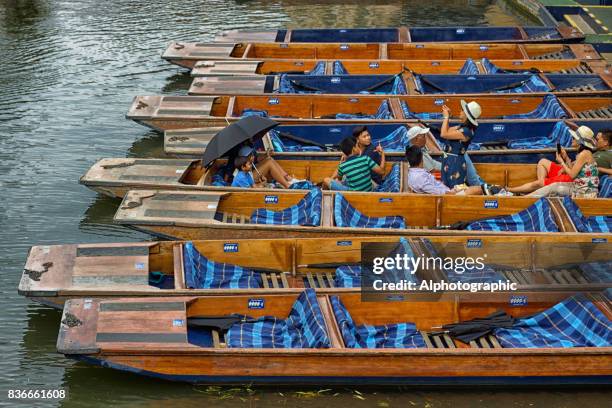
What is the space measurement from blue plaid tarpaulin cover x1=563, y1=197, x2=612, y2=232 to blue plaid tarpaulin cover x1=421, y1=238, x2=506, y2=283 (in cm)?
129

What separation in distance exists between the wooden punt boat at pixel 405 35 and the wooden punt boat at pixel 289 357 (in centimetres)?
1028

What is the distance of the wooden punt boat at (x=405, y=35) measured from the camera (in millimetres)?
17984

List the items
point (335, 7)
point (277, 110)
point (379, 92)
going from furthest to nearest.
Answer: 1. point (335, 7)
2. point (379, 92)
3. point (277, 110)

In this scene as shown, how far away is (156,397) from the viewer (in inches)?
→ 334

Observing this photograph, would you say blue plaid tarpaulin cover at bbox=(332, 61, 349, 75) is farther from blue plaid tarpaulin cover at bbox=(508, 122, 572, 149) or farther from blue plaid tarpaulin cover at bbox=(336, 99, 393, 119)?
blue plaid tarpaulin cover at bbox=(508, 122, 572, 149)

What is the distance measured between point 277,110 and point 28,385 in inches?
266

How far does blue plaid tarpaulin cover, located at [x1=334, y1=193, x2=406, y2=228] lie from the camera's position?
34.4 feet

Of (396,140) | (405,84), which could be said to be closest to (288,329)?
(396,140)

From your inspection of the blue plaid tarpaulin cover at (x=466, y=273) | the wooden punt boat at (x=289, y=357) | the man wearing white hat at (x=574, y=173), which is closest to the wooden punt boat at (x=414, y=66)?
the man wearing white hat at (x=574, y=173)

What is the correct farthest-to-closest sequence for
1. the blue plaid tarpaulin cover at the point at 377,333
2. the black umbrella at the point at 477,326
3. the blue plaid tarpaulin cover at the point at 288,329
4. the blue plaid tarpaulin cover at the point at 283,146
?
the blue plaid tarpaulin cover at the point at 283,146 → the black umbrella at the point at 477,326 → the blue plaid tarpaulin cover at the point at 377,333 → the blue plaid tarpaulin cover at the point at 288,329

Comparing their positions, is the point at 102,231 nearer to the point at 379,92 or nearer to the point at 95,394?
the point at 95,394

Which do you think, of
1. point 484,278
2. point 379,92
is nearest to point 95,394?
point 484,278

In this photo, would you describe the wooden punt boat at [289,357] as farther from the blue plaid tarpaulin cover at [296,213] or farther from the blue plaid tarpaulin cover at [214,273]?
the blue plaid tarpaulin cover at [296,213]

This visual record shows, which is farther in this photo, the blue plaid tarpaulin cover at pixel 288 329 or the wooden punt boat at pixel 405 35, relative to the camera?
the wooden punt boat at pixel 405 35
